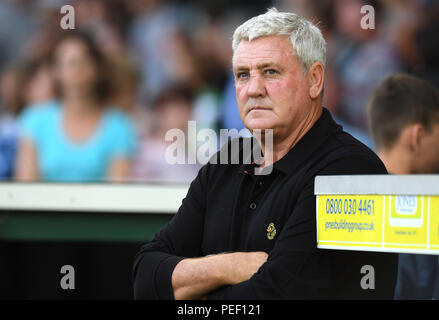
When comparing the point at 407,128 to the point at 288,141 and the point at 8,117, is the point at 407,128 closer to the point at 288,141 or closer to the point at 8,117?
the point at 288,141

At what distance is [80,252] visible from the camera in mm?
4484

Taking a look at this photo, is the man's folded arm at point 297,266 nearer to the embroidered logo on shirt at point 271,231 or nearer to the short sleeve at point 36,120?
the embroidered logo on shirt at point 271,231

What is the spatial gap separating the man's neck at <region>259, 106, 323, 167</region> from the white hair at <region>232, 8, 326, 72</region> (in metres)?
0.16

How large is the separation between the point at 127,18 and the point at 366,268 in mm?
3200

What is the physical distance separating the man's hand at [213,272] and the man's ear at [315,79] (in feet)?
1.78

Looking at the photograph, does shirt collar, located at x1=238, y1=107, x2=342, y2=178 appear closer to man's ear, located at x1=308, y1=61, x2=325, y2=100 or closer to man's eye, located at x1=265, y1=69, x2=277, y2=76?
man's ear, located at x1=308, y1=61, x2=325, y2=100

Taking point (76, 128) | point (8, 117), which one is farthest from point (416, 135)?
point (8, 117)

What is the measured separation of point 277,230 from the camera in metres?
2.00

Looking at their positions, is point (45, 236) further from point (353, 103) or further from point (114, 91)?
point (353, 103)

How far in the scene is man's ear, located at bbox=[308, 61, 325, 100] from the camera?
2160mm

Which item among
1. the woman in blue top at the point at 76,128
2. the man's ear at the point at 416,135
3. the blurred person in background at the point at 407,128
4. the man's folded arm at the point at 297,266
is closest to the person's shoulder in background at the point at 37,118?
the woman in blue top at the point at 76,128

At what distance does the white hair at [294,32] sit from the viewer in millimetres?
2094

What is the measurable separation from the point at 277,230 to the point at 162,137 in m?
2.62
